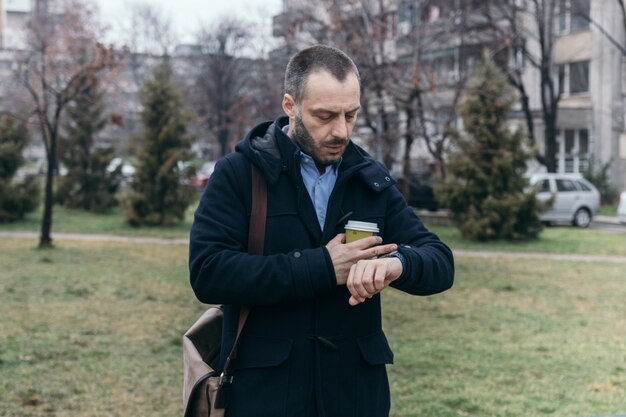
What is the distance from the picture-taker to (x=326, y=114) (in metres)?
2.48

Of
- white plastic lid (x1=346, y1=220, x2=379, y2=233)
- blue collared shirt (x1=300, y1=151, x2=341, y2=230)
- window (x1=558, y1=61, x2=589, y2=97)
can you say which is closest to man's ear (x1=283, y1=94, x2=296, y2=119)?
blue collared shirt (x1=300, y1=151, x2=341, y2=230)

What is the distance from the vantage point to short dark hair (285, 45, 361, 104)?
2.49 metres

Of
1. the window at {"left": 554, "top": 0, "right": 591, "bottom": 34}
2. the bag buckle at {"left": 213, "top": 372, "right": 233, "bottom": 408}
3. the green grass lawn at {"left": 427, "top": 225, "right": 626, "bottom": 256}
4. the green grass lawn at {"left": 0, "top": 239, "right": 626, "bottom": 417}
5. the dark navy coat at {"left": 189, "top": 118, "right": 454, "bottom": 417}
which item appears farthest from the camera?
the window at {"left": 554, "top": 0, "right": 591, "bottom": 34}

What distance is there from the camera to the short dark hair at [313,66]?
8.16 ft

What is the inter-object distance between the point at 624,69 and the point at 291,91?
35.3 meters

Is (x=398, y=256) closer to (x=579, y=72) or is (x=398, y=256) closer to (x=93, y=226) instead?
(x=93, y=226)

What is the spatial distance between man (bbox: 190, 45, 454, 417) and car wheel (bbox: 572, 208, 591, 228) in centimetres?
2322

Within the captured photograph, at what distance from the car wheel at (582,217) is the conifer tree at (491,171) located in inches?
221

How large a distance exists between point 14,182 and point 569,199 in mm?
15254

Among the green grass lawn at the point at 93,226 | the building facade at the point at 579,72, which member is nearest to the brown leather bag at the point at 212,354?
the green grass lawn at the point at 93,226

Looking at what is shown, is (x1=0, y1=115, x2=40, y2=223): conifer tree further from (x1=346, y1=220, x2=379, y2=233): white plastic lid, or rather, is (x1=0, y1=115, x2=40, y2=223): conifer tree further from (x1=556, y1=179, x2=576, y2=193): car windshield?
(x1=346, y1=220, x2=379, y2=233): white plastic lid

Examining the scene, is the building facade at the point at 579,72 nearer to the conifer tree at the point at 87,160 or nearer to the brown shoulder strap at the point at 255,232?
the conifer tree at the point at 87,160

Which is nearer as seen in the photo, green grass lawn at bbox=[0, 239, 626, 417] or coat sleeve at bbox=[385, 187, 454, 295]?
coat sleeve at bbox=[385, 187, 454, 295]

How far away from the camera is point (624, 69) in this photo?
35281mm
